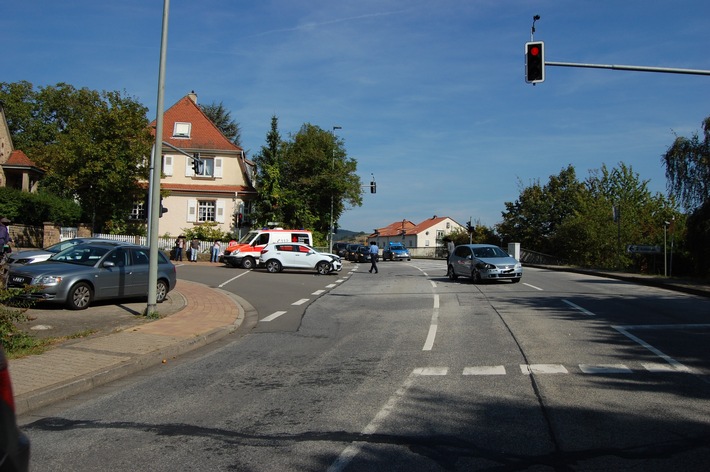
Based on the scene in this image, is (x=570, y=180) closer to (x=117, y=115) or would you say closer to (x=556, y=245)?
(x=556, y=245)

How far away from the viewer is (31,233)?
110 ft

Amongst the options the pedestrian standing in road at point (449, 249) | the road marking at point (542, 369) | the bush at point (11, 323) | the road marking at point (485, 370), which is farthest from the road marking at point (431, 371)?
the pedestrian standing in road at point (449, 249)

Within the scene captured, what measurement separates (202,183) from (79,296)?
3436 cm

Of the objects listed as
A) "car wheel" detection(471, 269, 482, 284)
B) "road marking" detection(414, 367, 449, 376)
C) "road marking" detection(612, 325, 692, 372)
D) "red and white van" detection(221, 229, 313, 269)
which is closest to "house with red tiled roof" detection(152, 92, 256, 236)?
"red and white van" detection(221, 229, 313, 269)

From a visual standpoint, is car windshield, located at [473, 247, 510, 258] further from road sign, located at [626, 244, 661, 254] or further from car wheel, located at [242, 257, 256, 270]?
car wheel, located at [242, 257, 256, 270]

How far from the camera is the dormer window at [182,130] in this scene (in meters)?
47.5

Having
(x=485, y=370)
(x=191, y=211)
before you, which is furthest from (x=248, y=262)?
(x=485, y=370)

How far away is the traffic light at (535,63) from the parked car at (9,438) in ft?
41.9

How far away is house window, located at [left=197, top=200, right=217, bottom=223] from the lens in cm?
4569

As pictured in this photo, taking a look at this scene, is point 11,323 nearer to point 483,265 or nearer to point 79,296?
point 79,296

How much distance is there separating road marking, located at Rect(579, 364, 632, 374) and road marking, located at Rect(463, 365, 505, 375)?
104 cm

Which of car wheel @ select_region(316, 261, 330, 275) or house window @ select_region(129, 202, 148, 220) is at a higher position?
house window @ select_region(129, 202, 148, 220)

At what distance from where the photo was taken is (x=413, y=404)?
240 inches

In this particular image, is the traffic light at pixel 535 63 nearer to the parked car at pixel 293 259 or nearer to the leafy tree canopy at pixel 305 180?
the parked car at pixel 293 259
